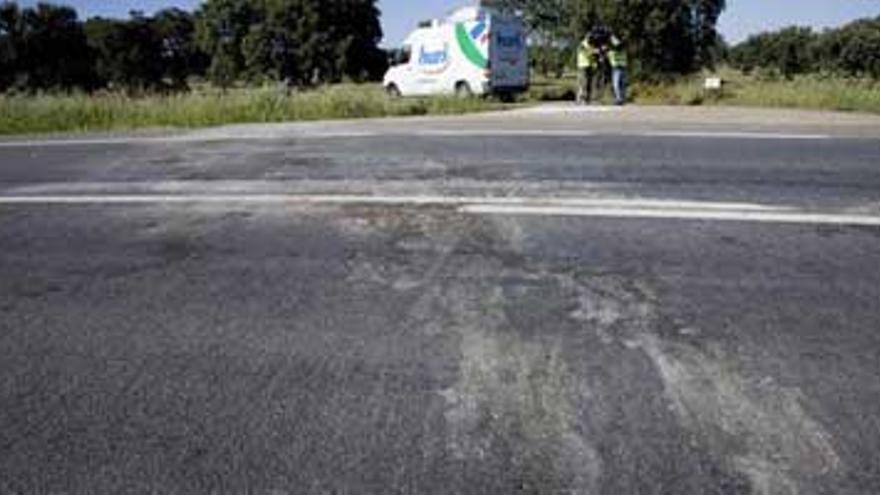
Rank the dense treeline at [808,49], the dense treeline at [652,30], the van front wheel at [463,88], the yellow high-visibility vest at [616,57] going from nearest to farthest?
the yellow high-visibility vest at [616,57]
the van front wheel at [463,88]
the dense treeline at [652,30]
the dense treeline at [808,49]

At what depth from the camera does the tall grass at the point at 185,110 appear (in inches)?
762

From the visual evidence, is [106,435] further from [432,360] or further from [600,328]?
[600,328]

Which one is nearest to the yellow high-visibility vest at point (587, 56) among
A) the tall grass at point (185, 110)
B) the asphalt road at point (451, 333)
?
the tall grass at point (185, 110)

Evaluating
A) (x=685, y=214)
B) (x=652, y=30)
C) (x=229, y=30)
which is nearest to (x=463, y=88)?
(x=652, y=30)

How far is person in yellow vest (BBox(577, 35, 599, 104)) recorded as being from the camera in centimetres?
2197

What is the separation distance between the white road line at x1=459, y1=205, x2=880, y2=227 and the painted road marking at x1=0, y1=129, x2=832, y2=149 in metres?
4.36

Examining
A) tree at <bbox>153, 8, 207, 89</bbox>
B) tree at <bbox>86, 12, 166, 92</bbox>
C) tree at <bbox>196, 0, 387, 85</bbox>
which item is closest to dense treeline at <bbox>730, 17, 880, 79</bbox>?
tree at <bbox>196, 0, 387, 85</bbox>

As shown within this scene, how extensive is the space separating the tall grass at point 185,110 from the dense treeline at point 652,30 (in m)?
16.4

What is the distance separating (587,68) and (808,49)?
94956mm

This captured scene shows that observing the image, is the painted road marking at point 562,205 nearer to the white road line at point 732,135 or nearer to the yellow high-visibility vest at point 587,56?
the white road line at point 732,135

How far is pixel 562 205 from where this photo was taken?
7.15 meters

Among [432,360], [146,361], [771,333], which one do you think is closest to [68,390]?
[146,361]

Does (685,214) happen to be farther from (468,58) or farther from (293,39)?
(293,39)

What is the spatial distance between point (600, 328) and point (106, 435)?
2.10 m
